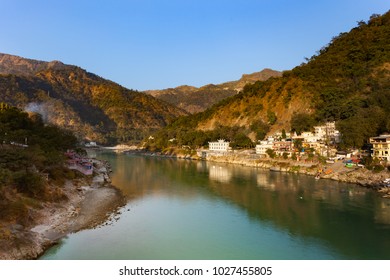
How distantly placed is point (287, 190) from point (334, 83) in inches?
1368

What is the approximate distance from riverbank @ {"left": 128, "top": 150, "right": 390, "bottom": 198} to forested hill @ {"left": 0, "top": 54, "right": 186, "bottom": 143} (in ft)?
206

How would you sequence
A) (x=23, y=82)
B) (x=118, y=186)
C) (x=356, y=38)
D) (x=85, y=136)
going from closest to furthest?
(x=118, y=186) < (x=356, y=38) < (x=85, y=136) < (x=23, y=82)

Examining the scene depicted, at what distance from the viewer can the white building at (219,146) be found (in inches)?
2289

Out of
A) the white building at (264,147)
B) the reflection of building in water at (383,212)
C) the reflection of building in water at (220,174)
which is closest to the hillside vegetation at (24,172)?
the reflection of building in water at (220,174)

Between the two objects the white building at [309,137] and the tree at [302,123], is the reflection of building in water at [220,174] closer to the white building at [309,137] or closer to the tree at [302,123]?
the white building at [309,137]

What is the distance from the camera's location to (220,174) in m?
39.0

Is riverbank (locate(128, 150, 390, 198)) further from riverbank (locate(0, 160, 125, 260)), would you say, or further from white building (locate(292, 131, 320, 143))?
riverbank (locate(0, 160, 125, 260))

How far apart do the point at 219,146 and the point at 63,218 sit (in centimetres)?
4237

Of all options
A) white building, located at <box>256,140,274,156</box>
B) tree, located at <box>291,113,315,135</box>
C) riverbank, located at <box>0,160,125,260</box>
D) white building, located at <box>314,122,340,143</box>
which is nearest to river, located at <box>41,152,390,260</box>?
riverbank, located at <box>0,160,125,260</box>

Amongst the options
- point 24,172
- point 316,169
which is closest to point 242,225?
point 24,172

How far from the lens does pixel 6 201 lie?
656 inches

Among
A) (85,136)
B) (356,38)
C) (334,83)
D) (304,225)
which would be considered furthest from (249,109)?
(85,136)

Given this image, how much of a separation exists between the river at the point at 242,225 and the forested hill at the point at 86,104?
85256 mm

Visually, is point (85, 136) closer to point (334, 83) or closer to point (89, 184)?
point (334, 83)
